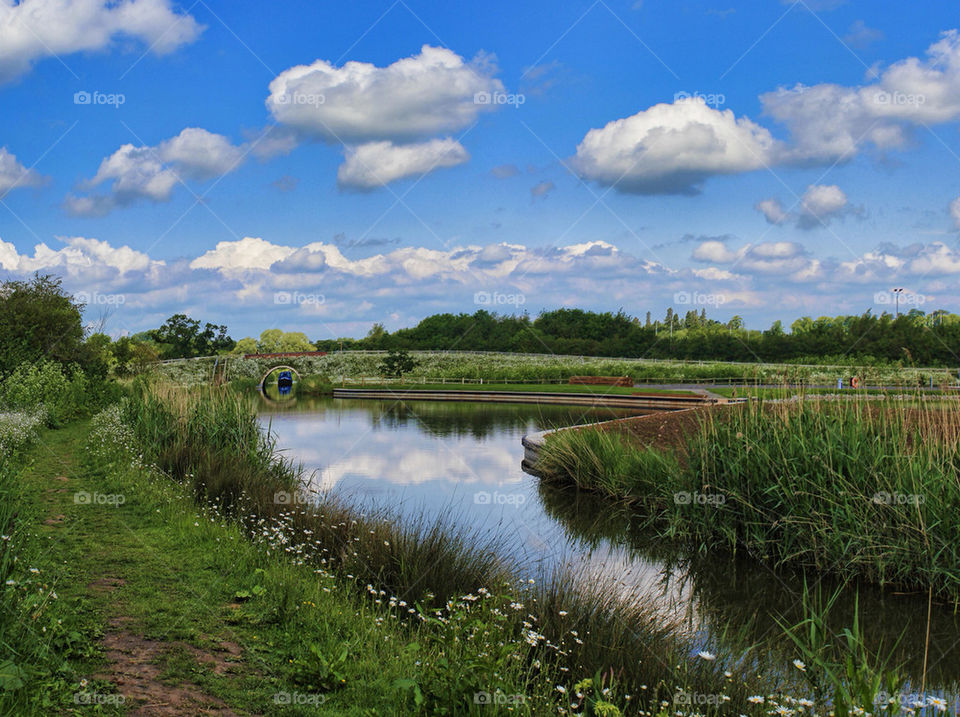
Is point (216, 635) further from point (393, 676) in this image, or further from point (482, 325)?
point (482, 325)

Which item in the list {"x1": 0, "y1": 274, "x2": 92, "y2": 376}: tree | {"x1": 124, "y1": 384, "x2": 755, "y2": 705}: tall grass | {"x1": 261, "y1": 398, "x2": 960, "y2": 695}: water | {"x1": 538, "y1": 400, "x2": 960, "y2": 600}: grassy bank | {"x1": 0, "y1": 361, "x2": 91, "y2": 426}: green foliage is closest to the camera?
{"x1": 124, "y1": 384, "x2": 755, "y2": 705}: tall grass

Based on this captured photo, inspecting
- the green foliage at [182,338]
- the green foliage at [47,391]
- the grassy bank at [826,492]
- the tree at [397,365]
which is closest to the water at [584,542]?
the grassy bank at [826,492]

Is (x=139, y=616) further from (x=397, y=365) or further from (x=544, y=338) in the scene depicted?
(x=544, y=338)

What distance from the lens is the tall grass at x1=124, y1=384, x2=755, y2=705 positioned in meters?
4.53

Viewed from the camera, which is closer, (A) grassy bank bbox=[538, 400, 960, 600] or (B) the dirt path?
(B) the dirt path

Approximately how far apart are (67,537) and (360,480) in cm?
593

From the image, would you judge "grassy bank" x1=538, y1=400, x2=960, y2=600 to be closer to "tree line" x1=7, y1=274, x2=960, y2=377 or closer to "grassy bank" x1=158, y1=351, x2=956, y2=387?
"tree line" x1=7, y1=274, x2=960, y2=377

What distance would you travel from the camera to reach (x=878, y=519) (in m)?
7.41

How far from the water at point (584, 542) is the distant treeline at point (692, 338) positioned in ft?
93.1

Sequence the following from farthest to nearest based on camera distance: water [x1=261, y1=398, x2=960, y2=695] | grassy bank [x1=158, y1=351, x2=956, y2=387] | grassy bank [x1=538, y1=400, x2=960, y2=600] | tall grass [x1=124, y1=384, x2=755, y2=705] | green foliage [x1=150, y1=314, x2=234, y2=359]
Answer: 1. green foliage [x1=150, y1=314, x2=234, y2=359]
2. grassy bank [x1=158, y1=351, x2=956, y2=387]
3. grassy bank [x1=538, y1=400, x2=960, y2=600]
4. water [x1=261, y1=398, x2=960, y2=695]
5. tall grass [x1=124, y1=384, x2=755, y2=705]

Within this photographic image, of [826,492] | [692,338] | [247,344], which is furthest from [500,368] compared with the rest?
[247,344]

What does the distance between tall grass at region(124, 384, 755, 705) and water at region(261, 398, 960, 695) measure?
0.45 m

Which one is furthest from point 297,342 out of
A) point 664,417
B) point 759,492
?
point 759,492

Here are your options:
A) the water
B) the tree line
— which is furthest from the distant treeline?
the water
